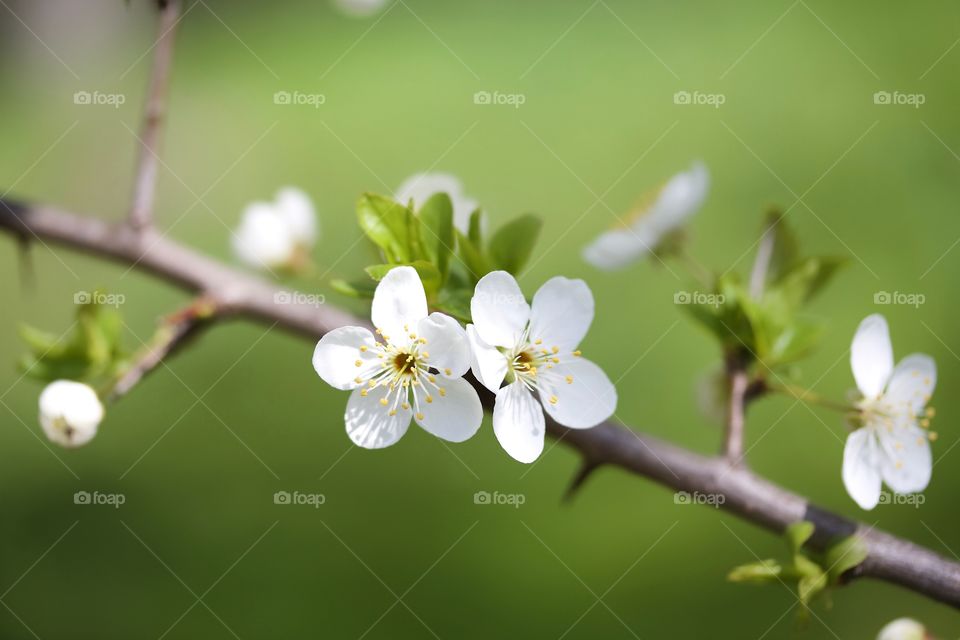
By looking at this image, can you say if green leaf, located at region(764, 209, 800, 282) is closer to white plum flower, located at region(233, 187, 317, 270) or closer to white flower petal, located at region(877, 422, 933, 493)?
white flower petal, located at region(877, 422, 933, 493)

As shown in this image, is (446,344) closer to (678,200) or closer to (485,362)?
(485,362)

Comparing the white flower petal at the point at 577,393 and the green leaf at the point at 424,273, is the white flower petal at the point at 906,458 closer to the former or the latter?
the white flower petal at the point at 577,393

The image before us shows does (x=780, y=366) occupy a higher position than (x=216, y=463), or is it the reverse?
(x=780, y=366)

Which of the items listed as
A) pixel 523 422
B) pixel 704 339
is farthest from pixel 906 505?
pixel 523 422

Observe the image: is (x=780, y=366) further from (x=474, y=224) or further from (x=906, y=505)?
(x=906, y=505)

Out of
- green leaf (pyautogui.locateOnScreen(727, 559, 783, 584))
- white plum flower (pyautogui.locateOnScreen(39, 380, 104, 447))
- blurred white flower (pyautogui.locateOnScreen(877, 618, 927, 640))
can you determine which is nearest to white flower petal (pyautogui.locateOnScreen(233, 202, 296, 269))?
white plum flower (pyautogui.locateOnScreen(39, 380, 104, 447))

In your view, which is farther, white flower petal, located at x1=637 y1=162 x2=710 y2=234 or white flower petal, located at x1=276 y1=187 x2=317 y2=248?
white flower petal, located at x1=276 y1=187 x2=317 y2=248

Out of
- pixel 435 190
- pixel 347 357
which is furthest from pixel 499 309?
pixel 435 190
